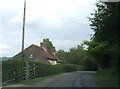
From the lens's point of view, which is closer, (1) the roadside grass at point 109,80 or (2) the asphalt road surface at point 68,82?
(1) the roadside grass at point 109,80

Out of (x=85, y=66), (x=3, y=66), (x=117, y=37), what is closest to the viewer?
(x=117, y=37)

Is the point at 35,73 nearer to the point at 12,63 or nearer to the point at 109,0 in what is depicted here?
the point at 12,63

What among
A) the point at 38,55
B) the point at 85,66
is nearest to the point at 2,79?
the point at 38,55

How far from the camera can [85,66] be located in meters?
79.9

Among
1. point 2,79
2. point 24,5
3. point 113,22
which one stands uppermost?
point 24,5

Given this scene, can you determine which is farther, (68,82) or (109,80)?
(109,80)

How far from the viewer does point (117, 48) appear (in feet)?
53.1

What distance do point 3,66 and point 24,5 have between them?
6.79 m

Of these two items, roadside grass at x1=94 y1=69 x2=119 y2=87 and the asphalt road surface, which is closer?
roadside grass at x1=94 y1=69 x2=119 y2=87

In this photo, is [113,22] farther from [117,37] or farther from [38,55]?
[38,55]

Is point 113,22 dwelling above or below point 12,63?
above

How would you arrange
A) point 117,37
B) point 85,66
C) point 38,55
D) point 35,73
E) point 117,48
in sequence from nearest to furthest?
point 117,48
point 117,37
point 35,73
point 38,55
point 85,66

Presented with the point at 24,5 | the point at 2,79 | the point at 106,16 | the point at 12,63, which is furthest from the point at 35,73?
the point at 106,16

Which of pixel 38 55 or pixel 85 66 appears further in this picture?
pixel 85 66
